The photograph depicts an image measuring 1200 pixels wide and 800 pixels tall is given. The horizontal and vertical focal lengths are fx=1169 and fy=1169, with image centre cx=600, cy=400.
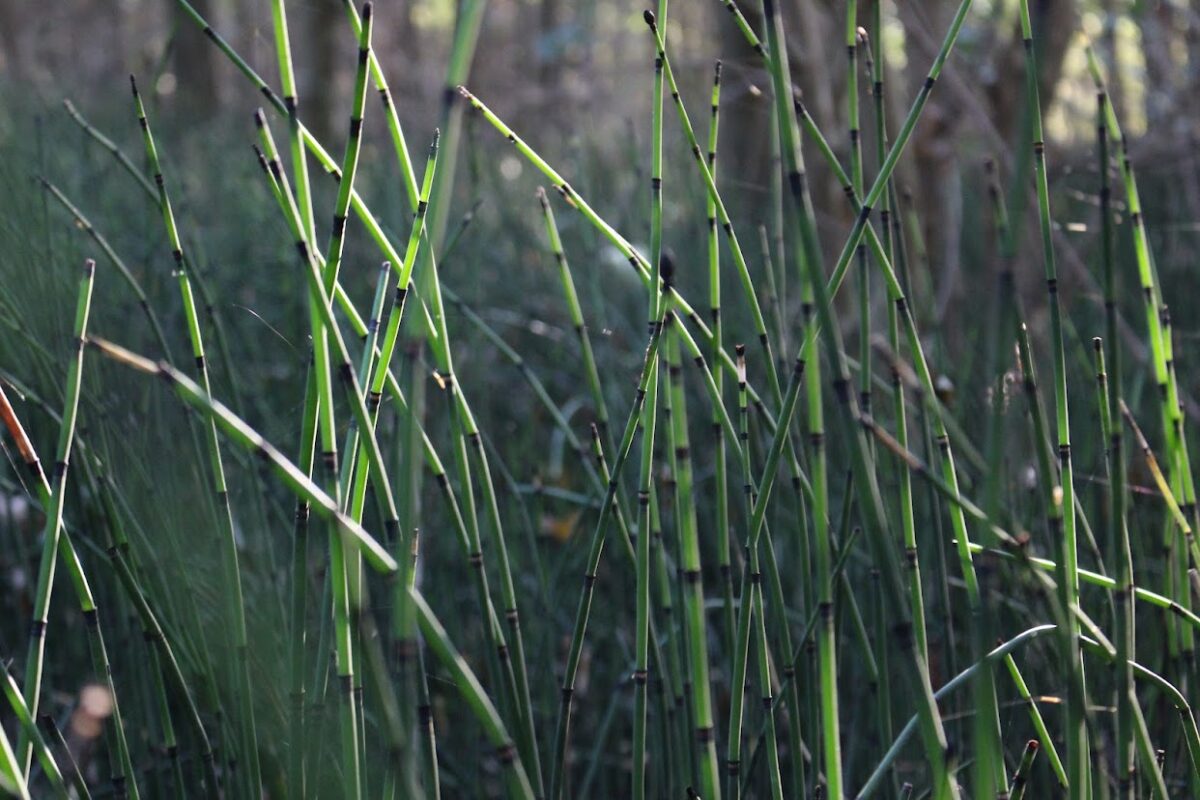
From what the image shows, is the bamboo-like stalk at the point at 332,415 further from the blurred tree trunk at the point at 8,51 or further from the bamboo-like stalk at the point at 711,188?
the blurred tree trunk at the point at 8,51

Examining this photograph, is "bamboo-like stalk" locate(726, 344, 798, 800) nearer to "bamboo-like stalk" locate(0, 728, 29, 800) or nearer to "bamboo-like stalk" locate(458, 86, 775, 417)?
"bamboo-like stalk" locate(458, 86, 775, 417)

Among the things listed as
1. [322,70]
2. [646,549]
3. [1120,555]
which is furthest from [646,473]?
[322,70]

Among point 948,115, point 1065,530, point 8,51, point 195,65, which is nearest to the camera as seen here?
point 1065,530

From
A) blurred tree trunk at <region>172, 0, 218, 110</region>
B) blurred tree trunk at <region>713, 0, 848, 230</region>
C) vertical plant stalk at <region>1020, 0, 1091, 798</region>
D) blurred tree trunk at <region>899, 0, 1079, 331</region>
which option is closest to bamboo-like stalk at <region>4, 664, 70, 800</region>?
vertical plant stalk at <region>1020, 0, 1091, 798</region>

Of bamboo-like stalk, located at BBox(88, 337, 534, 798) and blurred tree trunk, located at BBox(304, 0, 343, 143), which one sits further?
blurred tree trunk, located at BBox(304, 0, 343, 143)

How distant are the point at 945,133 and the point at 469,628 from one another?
155 cm

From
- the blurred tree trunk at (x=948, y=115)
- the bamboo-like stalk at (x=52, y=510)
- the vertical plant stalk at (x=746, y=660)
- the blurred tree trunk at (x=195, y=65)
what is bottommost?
the vertical plant stalk at (x=746, y=660)

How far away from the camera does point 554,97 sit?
463cm

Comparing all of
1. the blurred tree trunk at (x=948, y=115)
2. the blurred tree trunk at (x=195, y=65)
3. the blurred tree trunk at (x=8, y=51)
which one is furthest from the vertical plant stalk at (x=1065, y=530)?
the blurred tree trunk at (x=195, y=65)

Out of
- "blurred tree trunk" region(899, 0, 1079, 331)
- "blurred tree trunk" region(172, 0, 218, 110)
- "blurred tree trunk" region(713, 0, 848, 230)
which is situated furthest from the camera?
"blurred tree trunk" region(172, 0, 218, 110)

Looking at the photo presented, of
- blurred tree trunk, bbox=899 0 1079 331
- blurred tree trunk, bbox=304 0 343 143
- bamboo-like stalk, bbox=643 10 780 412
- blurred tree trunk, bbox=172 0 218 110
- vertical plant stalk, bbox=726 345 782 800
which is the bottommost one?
vertical plant stalk, bbox=726 345 782 800

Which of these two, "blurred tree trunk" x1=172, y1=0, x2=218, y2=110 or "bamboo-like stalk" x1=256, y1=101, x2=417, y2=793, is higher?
"blurred tree trunk" x1=172, y1=0, x2=218, y2=110

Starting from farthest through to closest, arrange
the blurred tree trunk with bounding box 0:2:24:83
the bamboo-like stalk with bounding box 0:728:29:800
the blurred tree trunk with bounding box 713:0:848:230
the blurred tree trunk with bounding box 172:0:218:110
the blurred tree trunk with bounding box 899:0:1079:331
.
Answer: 1. the blurred tree trunk with bounding box 172:0:218:110
2. the blurred tree trunk with bounding box 0:2:24:83
3. the blurred tree trunk with bounding box 899:0:1079:331
4. the blurred tree trunk with bounding box 713:0:848:230
5. the bamboo-like stalk with bounding box 0:728:29:800

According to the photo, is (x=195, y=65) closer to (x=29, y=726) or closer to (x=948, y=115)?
(x=948, y=115)
